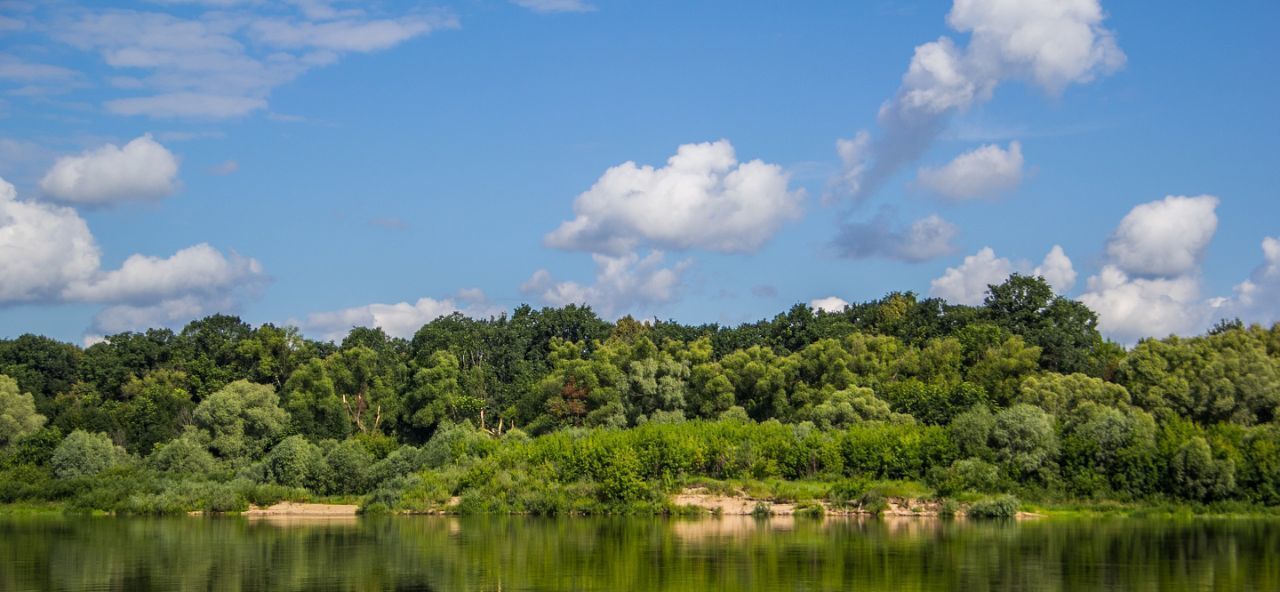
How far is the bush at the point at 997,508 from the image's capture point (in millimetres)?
69438

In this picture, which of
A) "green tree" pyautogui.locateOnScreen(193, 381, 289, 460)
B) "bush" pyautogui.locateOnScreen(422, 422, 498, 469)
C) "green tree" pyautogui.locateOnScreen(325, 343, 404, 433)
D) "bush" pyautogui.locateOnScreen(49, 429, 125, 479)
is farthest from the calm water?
"green tree" pyautogui.locateOnScreen(325, 343, 404, 433)

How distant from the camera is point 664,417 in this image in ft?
292

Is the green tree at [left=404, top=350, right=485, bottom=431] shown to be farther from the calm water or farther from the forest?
the calm water

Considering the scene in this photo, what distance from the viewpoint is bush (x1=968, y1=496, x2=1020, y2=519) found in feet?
228

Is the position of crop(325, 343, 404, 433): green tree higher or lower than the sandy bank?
higher

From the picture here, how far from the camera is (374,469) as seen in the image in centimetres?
8262

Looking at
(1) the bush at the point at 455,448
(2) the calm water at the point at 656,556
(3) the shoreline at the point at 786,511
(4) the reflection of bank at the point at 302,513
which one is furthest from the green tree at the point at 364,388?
(2) the calm water at the point at 656,556

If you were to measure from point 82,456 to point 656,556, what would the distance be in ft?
172

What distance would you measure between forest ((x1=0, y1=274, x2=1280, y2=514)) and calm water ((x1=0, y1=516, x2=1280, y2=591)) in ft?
21.5

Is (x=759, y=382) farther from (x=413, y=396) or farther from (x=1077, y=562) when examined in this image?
(x=1077, y=562)

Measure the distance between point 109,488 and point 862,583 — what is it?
59.0 metres

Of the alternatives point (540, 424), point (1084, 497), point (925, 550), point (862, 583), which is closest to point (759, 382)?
point (540, 424)

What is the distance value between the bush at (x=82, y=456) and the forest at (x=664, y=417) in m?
0.16

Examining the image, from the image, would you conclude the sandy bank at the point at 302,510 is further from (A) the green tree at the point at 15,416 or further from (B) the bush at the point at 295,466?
(A) the green tree at the point at 15,416
